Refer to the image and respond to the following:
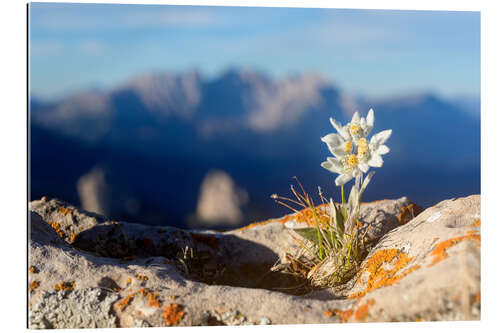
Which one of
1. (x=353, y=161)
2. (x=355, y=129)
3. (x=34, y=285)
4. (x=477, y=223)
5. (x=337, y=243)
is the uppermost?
(x=355, y=129)

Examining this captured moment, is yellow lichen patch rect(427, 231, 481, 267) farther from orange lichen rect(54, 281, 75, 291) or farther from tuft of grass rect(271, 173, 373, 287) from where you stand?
orange lichen rect(54, 281, 75, 291)

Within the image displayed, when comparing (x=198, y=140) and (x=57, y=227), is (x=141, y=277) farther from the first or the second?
(x=198, y=140)

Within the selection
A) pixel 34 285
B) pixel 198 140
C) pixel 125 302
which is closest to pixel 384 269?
pixel 125 302

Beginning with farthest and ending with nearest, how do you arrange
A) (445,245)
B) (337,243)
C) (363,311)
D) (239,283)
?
(239,283)
(337,243)
(445,245)
(363,311)

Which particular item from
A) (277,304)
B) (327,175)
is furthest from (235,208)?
(277,304)

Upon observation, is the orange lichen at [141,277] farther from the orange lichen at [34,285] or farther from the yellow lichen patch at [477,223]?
the yellow lichen patch at [477,223]
